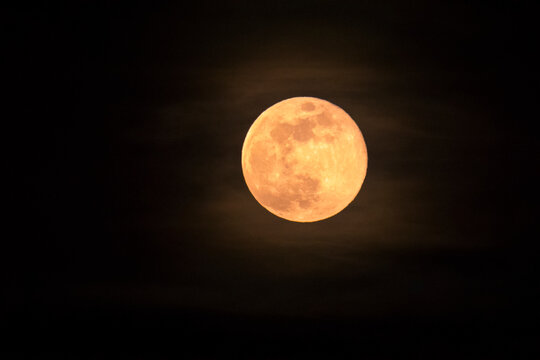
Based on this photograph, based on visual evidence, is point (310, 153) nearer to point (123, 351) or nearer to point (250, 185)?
point (250, 185)

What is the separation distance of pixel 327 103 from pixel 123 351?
1.89m

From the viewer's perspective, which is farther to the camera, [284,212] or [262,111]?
[262,111]

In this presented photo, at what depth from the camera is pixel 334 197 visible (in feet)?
7.52

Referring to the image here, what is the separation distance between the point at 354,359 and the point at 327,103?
1.49 meters

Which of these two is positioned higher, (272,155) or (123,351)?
(272,155)

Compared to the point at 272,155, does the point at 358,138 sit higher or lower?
higher

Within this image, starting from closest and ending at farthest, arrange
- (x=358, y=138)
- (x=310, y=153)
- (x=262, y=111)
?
1. (x=310, y=153)
2. (x=358, y=138)
3. (x=262, y=111)

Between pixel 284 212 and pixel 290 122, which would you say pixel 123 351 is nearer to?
pixel 284 212

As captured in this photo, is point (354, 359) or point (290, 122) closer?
point (290, 122)

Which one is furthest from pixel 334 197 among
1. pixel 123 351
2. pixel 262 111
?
pixel 123 351

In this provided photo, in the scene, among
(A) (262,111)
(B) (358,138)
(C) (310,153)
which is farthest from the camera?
(A) (262,111)

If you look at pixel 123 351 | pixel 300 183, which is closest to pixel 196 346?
pixel 123 351

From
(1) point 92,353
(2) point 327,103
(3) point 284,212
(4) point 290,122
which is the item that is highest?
(2) point 327,103

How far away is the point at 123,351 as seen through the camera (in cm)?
272
